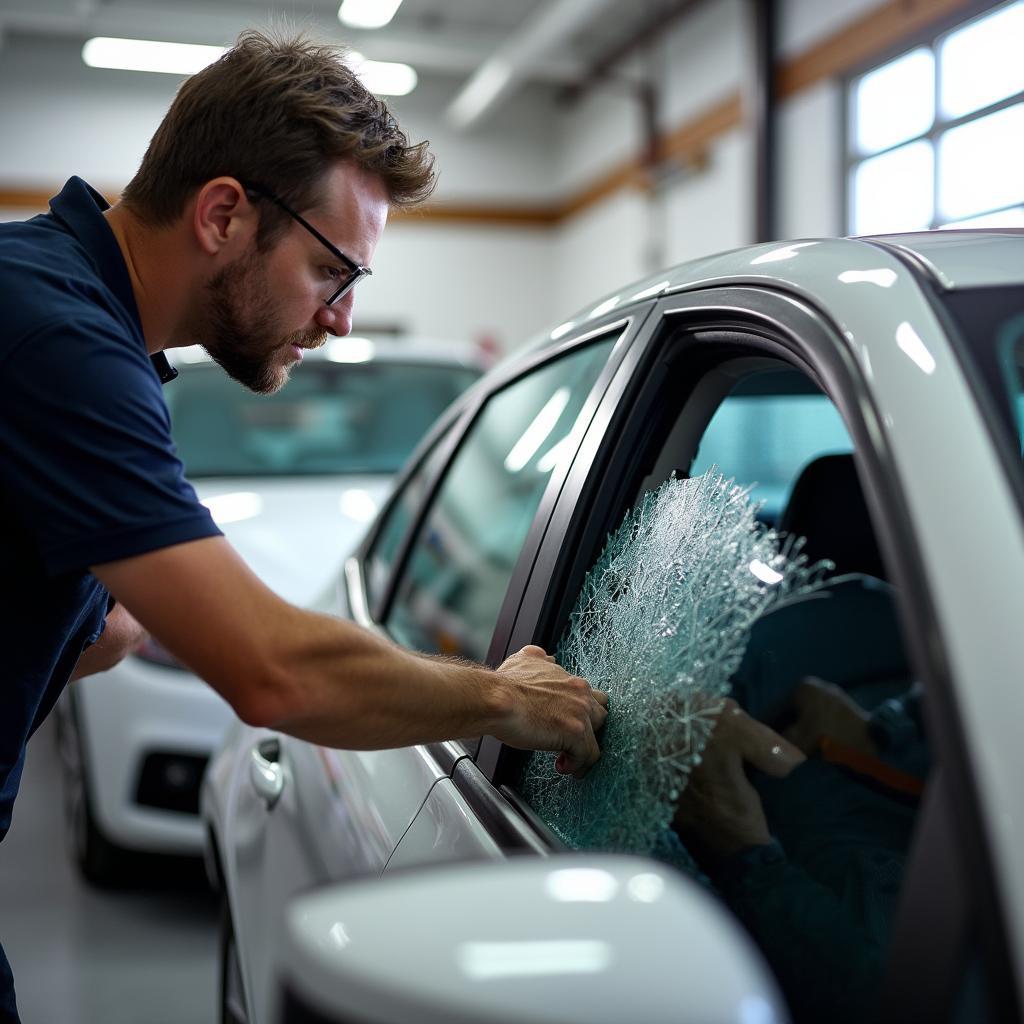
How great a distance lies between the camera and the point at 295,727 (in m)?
0.94

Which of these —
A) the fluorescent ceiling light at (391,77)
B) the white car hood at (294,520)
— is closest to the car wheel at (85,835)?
the white car hood at (294,520)

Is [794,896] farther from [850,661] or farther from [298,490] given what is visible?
[298,490]

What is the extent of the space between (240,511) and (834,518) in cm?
232

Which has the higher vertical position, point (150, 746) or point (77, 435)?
point (77, 435)

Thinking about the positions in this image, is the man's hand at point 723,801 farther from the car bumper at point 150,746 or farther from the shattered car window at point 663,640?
the car bumper at point 150,746

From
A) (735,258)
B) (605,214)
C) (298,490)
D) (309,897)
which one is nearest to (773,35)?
(605,214)

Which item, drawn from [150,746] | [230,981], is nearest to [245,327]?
[230,981]

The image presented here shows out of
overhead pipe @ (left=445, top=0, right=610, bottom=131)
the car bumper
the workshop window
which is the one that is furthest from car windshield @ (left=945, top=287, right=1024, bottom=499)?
overhead pipe @ (left=445, top=0, right=610, bottom=131)

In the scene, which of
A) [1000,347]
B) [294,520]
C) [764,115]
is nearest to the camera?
[1000,347]

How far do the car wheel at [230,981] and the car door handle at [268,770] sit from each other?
9.7 inches

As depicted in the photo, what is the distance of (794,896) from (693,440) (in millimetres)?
453

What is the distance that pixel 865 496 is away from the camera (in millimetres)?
951

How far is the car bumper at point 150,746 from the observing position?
8.95 feet

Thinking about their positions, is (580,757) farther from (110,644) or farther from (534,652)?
(110,644)
